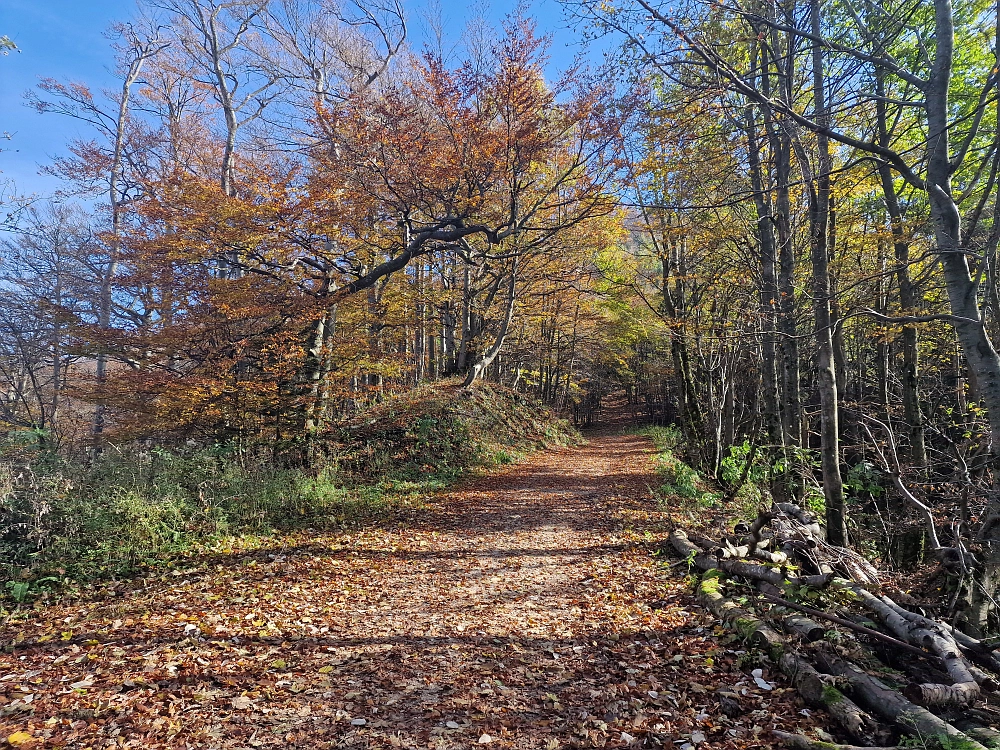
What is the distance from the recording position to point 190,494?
22.8ft

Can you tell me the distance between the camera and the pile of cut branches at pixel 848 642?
2.75 m

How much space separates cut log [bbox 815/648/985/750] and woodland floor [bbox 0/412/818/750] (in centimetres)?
37

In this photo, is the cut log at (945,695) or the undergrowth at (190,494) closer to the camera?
Result: the cut log at (945,695)

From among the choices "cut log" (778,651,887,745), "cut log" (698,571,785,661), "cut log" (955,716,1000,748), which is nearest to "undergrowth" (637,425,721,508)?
"cut log" (698,571,785,661)

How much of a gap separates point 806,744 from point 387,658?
A: 293 centimetres

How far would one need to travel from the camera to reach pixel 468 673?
12.3 feet

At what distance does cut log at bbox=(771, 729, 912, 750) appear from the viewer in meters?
2.52

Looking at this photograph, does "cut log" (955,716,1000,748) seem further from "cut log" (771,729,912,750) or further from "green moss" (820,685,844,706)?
"green moss" (820,685,844,706)

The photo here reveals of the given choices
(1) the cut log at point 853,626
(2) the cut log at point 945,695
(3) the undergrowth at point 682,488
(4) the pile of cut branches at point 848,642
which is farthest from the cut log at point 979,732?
(3) the undergrowth at point 682,488

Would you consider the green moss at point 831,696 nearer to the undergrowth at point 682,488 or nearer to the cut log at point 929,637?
the cut log at point 929,637

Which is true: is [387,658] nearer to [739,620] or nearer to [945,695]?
[739,620]

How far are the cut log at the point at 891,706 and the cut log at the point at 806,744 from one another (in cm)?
20

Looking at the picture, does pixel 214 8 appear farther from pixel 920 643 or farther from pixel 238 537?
pixel 920 643

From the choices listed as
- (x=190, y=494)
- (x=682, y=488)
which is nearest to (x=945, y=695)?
(x=682, y=488)
